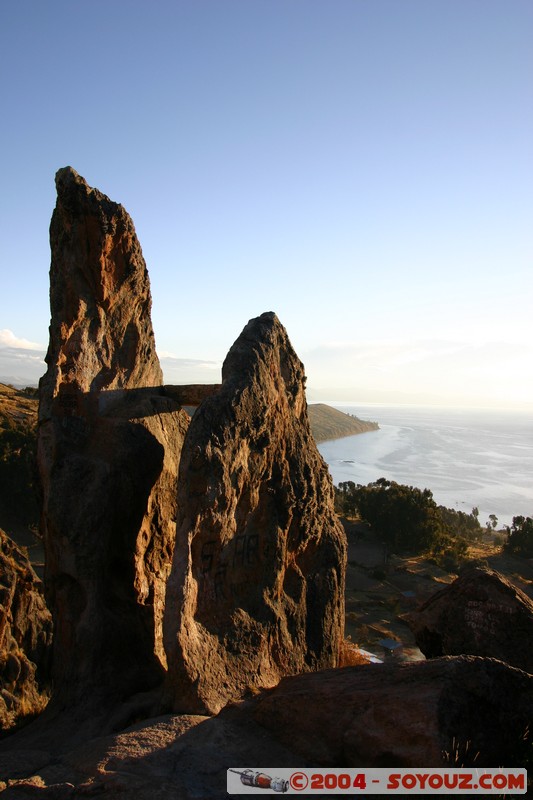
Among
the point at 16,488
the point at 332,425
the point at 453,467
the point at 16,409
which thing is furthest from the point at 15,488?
the point at 332,425

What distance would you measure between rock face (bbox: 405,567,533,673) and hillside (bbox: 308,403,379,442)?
124m

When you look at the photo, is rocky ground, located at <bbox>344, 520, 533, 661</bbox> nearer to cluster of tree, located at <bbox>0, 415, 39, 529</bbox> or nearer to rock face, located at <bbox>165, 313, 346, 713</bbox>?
rock face, located at <bbox>165, 313, 346, 713</bbox>

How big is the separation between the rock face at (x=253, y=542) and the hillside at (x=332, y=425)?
403 feet

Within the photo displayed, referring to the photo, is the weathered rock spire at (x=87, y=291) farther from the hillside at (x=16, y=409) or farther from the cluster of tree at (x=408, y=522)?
the cluster of tree at (x=408, y=522)

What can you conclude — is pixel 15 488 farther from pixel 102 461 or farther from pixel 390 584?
pixel 102 461

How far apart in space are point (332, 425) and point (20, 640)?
148990 millimetres

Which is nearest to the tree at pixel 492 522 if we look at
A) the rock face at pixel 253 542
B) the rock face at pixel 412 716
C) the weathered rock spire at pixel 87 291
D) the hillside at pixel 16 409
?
the hillside at pixel 16 409

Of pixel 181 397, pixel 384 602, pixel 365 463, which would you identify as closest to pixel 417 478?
pixel 365 463

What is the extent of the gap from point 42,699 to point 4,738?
1.44m

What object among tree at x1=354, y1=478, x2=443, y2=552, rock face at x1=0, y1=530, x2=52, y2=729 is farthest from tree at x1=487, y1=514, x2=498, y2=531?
rock face at x1=0, y1=530, x2=52, y2=729

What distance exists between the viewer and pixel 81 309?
9586mm

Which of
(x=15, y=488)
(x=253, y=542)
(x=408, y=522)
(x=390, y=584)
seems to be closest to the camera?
(x=253, y=542)

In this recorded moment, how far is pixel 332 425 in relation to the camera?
517 feet

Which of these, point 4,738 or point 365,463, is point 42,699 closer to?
point 4,738
